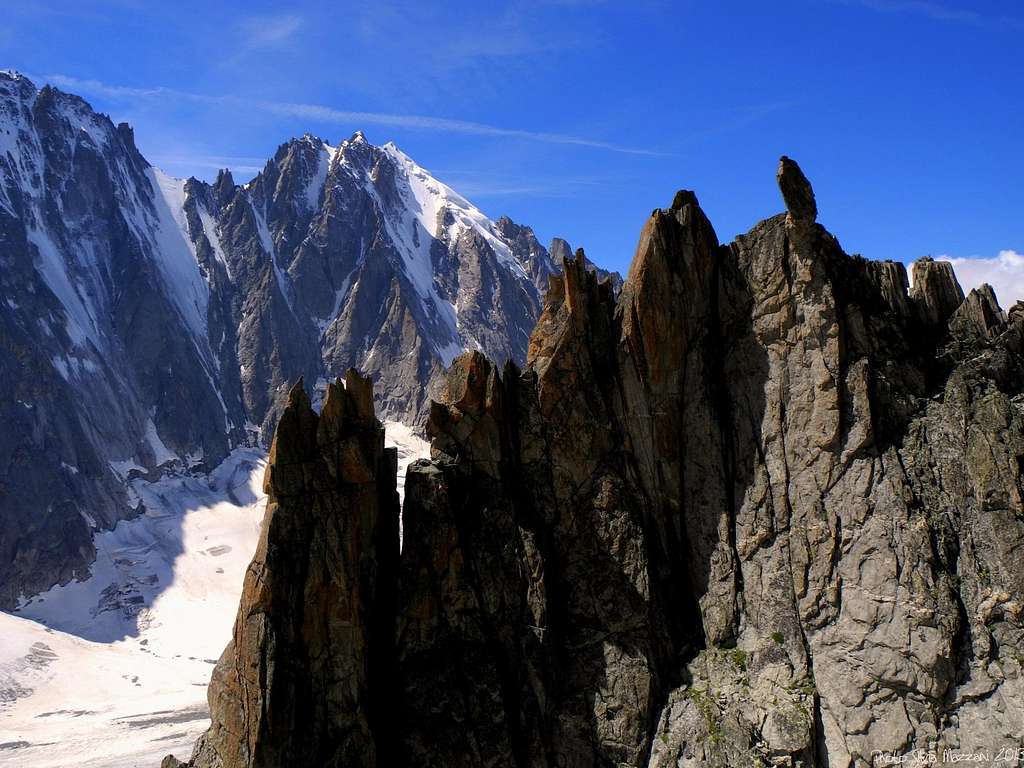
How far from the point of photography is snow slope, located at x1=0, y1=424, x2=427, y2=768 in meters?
109

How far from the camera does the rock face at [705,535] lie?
3600cm

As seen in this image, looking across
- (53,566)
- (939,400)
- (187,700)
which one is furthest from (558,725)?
(53,566)

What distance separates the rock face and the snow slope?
71522mm

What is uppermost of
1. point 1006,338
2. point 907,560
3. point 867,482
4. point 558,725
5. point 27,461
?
point 27,461

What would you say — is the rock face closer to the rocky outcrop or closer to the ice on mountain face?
the rocky outcrop

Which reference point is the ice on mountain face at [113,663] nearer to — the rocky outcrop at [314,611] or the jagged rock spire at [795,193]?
the rocky outcrop at [314,611]

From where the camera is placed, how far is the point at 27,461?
193875 millimetres

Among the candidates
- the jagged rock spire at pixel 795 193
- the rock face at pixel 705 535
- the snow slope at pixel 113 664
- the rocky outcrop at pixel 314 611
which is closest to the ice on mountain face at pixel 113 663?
the snow slope at pixel 113 664

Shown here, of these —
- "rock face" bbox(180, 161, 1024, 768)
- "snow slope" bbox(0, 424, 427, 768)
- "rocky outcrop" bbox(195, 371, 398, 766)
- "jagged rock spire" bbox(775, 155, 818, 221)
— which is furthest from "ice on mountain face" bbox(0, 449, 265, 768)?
"jagged rock spire" bbox(775, 155, 818, 221)

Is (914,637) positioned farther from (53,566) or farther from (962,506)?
(53,566)

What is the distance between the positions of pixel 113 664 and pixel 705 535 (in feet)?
442

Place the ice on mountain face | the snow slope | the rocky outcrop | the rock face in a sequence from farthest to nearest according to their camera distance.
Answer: the ice on mountain face
the snow slope
the rock face
the rocky outcrop

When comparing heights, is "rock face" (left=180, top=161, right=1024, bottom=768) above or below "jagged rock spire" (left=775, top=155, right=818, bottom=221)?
below

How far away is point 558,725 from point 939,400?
71.0ft
